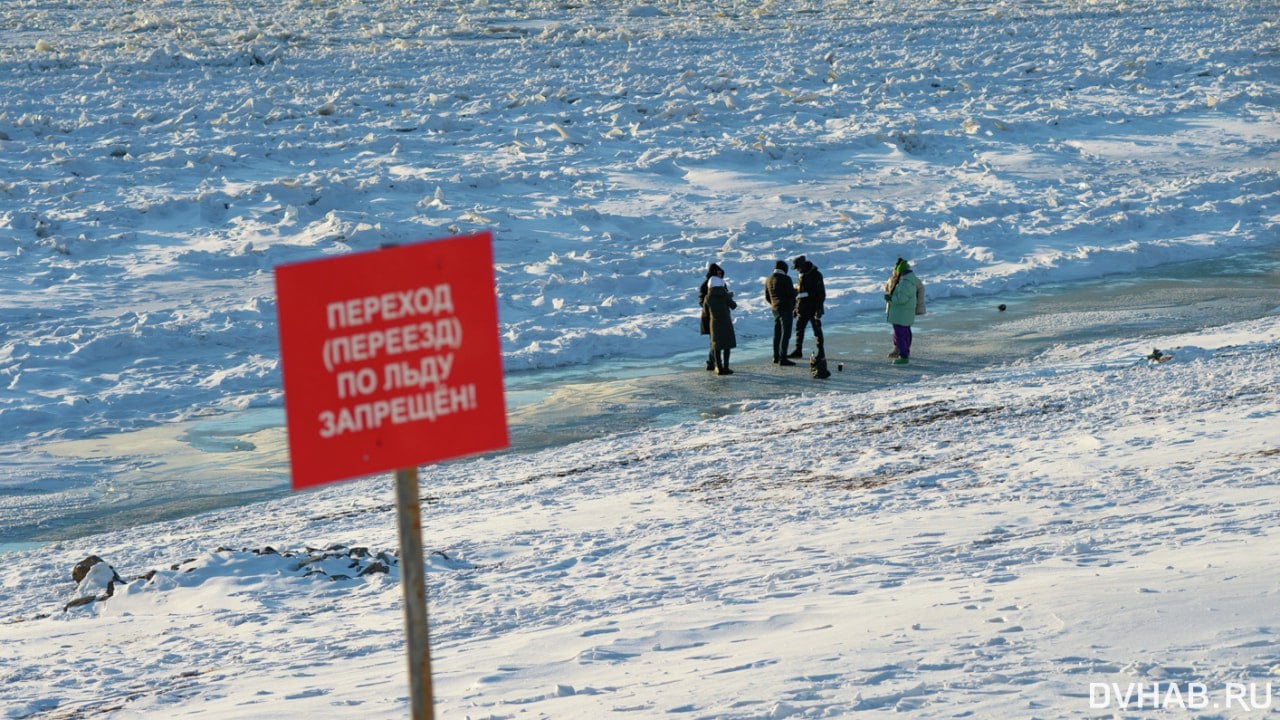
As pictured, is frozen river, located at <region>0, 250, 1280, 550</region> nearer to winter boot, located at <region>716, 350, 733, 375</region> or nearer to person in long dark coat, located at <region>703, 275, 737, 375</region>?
winter boot, located at <region>716, 350, 733, 375</region>

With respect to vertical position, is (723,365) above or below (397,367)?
below

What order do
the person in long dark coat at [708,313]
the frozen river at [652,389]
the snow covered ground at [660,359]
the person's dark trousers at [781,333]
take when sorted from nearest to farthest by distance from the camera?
the snow covered ground at [660,359] < the frozen river at [652,389] < the person in long dark coat at [708,313] < the person's dark trousers at [781,333]

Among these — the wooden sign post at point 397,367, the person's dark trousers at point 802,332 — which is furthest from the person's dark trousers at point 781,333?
the wooden sign post at point 397,367

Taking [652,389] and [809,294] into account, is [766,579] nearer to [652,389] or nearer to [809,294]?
[652,389]

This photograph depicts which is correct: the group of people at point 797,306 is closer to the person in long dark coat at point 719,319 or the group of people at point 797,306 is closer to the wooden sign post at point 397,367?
Answer: the person in long dark coat at point 719,319

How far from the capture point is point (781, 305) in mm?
16000

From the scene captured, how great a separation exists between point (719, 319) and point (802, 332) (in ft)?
4.14

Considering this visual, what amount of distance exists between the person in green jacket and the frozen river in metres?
0.35

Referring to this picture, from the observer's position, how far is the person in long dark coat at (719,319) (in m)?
15.7

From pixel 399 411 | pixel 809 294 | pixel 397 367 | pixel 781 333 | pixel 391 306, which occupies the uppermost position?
pixel 391 306

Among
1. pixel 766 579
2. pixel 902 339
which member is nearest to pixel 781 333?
pixel 902 339

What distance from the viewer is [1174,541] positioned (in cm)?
814

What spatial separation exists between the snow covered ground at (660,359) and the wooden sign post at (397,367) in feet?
8.01

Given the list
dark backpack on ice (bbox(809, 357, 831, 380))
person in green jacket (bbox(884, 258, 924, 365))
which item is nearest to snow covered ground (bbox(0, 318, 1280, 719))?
dark backpack on ice (bbox(809, 357, 831, 380))
